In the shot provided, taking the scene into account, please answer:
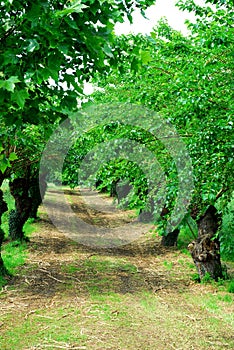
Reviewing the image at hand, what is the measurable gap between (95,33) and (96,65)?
0.49 m

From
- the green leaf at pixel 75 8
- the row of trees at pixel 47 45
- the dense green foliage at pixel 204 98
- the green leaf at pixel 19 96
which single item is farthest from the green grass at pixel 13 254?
the green leaf at pixel 75 8

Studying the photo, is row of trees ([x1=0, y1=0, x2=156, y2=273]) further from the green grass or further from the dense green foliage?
the green grass

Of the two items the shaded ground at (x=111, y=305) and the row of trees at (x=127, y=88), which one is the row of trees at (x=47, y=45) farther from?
the shaded ground at (x=111, y=305)

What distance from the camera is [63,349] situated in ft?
19.2

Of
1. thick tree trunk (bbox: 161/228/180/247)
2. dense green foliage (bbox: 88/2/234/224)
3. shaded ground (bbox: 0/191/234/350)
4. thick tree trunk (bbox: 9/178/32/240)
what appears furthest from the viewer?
thick tree trunk (bbox: 161/228/180/247)

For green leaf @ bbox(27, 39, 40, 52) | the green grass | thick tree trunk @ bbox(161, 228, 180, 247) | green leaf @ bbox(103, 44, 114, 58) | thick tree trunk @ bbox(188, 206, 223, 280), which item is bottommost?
the green grass

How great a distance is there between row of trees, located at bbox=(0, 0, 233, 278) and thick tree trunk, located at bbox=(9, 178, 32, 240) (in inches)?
111

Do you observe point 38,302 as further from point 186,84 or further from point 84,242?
point 84,242

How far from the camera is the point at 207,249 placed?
9.62 metres

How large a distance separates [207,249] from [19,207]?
24.1 feet

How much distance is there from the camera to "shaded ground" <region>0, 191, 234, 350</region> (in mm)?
6305

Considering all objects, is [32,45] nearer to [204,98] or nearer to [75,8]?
[75,8]

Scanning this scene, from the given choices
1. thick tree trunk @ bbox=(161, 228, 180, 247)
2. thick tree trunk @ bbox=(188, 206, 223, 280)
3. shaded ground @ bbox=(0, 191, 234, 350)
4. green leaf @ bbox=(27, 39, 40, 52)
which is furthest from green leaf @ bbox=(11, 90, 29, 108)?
thick tree trunk @ bbox=(161, 228, 180, 247)

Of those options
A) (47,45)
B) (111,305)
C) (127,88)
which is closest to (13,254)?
(111,305)
